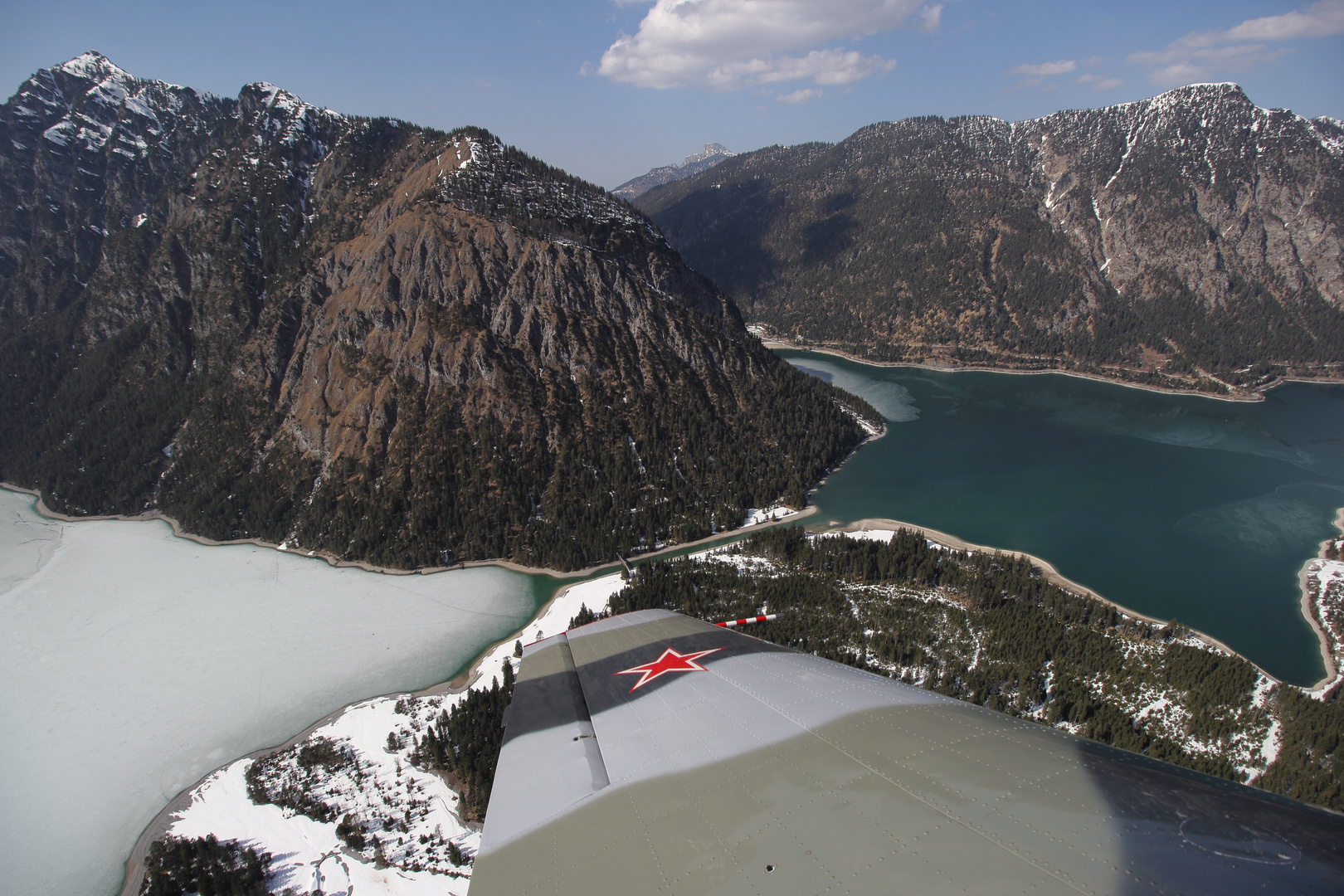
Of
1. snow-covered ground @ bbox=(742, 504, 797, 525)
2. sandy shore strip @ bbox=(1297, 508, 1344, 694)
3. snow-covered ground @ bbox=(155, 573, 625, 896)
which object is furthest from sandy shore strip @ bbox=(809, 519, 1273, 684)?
snow-covered ground @ bbox=(155, 573, 625, 896)

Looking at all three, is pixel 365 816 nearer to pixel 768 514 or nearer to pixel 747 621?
pixel 747 621

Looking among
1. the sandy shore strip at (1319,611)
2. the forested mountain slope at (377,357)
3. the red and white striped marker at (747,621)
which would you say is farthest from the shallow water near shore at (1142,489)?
the red and white striped marker at (747,621)

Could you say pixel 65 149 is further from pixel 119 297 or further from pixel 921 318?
pixel 921 318

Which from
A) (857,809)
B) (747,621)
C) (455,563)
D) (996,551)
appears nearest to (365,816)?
(747,621)

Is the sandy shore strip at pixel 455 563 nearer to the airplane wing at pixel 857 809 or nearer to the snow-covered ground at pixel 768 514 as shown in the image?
the snow-covered ground at pixel 768 514

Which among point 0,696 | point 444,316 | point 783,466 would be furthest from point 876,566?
point 0,696

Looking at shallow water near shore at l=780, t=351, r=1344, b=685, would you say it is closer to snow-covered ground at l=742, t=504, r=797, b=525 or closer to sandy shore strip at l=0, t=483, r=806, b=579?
snow-covered ground at l=742, t=504, r=797, b=525
